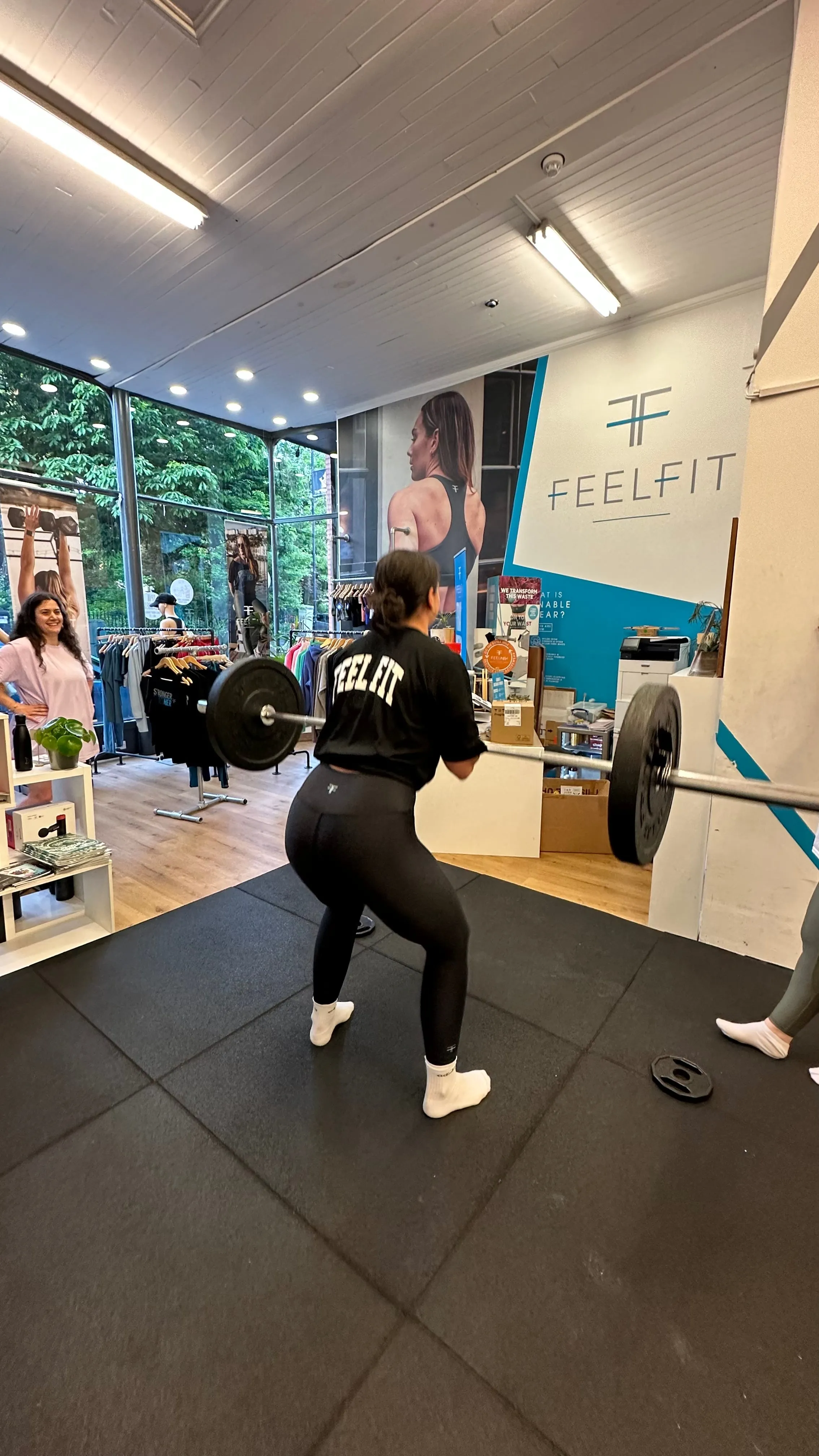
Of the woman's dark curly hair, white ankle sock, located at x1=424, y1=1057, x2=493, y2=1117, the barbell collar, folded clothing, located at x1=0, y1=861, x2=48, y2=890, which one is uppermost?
the woman's dark curly hair

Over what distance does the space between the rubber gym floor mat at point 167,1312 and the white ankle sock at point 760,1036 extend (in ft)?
4.64

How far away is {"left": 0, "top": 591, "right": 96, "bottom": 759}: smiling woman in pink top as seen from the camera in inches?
133

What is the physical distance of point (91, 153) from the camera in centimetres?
287

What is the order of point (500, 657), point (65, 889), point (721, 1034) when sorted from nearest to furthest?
point (721, 1034), point (65, 889), point (500, 657)

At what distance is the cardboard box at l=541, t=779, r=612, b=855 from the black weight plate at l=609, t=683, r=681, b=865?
83.9 inches

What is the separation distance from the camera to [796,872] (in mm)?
2379

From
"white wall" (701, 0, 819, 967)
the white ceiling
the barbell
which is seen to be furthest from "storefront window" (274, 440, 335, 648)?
"white wall" (701, 0, 819, 967)

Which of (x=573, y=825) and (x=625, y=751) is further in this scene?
(x=573, y=825)

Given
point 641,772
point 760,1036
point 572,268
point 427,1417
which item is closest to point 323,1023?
point 427,1417

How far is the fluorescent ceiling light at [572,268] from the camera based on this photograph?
3.50 metres

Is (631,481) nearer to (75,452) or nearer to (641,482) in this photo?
(641,482)

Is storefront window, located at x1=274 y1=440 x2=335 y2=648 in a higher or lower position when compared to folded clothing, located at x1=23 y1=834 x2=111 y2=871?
higher

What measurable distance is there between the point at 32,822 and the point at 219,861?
1132 millimetres

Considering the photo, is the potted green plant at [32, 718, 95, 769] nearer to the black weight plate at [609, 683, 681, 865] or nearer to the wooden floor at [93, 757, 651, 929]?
the wooden floor at [93, 757, 651, 929]
